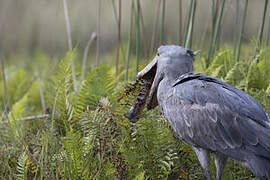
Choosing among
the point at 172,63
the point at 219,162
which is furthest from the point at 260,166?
the point at 172,63

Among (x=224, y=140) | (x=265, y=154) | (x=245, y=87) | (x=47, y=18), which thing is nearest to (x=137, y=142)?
(x=224, y=140)

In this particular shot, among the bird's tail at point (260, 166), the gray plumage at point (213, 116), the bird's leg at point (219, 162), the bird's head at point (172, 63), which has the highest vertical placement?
the bird's head at point (172, 63)

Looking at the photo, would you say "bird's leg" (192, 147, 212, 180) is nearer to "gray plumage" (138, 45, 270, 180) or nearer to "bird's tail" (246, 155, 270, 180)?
"gray plumage" (138, 45, 270, 180)

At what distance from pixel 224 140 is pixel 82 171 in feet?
2.32

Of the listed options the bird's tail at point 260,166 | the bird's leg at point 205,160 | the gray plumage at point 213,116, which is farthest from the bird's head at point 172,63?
the bird's tail at point 260,166

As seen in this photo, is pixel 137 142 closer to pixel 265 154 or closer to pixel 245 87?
pixel 265 154

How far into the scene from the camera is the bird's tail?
1415 millimetres

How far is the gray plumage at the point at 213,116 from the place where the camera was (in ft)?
4.79

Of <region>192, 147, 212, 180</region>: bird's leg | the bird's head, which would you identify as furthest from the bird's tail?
Answer: the bird's head

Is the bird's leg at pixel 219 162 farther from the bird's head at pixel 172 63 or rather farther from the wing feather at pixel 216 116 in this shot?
the bird's head at pixel 172 63

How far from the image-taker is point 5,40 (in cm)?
518

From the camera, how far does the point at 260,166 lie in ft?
4.70

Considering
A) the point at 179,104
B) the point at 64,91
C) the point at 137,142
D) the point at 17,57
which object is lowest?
the point at 17,57

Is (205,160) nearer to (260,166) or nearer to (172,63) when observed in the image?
(260,166)
